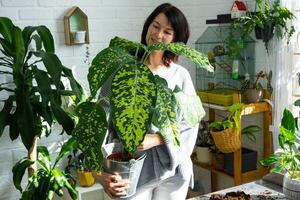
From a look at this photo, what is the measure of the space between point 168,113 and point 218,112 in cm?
222

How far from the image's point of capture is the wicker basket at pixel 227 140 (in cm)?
247

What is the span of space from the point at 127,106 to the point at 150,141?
0.46 m

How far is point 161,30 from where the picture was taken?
4.74 ft

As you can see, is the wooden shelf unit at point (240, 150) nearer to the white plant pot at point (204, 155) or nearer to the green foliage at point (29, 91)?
the white plant pot at point (204, 155)

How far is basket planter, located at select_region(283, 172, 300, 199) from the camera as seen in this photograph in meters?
1.35

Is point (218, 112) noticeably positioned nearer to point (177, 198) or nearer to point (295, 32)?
point (295, 32)

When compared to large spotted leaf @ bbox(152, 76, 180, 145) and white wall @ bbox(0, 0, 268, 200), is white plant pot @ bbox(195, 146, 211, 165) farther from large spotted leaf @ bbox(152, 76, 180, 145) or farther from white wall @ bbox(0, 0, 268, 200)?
large spotted leaf @ bbox(152, 76, 180, 145)

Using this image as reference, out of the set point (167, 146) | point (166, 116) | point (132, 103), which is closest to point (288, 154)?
point (167, 146)

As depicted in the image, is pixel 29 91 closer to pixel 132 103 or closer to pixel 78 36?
pixel 78 36

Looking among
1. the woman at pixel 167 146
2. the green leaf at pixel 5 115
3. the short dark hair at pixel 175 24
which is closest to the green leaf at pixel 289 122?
the woman at pixel 167 146

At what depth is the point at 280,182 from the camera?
63.9 inches

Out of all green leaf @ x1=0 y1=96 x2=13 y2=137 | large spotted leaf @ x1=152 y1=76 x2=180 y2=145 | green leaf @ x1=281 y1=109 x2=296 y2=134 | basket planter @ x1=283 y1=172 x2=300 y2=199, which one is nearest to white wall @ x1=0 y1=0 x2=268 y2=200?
green leaf @ x1=0 y1=96 x2=13 y2=137

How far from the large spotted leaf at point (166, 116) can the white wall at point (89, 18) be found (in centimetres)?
180

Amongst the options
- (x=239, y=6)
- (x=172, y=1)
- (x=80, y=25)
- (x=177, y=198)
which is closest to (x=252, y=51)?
(x=239, y=6)
